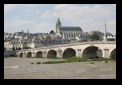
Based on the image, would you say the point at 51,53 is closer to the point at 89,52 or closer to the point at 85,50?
the point at 89,52

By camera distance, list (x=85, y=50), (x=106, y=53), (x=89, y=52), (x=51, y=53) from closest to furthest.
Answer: (x=106, y=53), (x=85, y=50), (x=89, y=52), (x=51, y=53)

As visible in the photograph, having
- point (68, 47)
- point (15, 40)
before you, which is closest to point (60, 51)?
point (68, 47)

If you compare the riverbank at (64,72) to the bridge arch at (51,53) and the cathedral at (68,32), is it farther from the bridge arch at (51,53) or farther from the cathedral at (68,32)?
the cathedral at (68,32)

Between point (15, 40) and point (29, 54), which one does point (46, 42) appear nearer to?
point (15, 40)

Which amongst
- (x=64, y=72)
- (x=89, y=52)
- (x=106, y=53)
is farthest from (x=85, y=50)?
(x=64, y=72)

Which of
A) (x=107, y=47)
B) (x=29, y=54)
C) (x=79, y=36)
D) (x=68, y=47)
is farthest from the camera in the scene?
(x=79, y=36)

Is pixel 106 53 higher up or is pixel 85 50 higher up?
pixel 85 50

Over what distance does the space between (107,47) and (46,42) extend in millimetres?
59119

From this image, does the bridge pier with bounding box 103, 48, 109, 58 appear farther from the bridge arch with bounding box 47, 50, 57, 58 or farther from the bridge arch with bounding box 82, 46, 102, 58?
the bridge arch with bounding box 47, 50, 57, 58

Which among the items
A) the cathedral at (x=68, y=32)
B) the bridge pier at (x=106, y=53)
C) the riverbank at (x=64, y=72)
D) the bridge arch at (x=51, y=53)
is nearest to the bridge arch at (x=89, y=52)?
the bridge pier at (x=106, y=53)

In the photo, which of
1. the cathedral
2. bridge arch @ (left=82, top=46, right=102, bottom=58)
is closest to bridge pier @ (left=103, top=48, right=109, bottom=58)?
bridge arch @ (left=82, top=46, right=102, bottom=58)

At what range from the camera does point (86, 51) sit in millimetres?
37531
